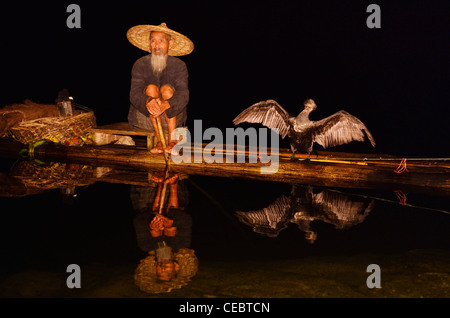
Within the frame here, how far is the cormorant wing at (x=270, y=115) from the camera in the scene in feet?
20.5

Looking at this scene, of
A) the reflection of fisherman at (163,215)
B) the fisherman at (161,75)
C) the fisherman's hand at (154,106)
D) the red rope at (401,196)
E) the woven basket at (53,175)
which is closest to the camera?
the reflection of fisherman at (163,215)

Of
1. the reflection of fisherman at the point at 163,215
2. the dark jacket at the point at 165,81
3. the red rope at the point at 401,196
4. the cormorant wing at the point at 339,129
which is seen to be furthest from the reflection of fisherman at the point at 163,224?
the red rope at the point at 401,196

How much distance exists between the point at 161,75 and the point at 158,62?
0.65 ft

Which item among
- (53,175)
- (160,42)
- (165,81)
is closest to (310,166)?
(165,81)


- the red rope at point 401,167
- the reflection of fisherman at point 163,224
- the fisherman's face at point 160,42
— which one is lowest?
the reflection of fisherman at point 163,224

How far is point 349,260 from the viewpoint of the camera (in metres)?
3.96

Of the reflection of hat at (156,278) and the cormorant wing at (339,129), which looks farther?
the cormorant wing at (339,129)

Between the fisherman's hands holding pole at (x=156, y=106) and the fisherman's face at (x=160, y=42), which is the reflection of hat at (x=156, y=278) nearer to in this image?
the fisherman's hands holding pole at (x=156, y=106)

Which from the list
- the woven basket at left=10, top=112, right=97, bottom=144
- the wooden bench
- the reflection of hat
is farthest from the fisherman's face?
the reflection of hat

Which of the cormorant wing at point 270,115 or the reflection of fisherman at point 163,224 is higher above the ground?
the cormorant wing at point 270,115

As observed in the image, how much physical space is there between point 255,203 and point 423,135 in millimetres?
6845

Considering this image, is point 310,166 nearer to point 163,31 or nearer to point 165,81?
point 165,81

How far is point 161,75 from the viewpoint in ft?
21.6

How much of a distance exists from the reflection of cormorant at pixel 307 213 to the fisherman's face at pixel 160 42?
2.73 meters
